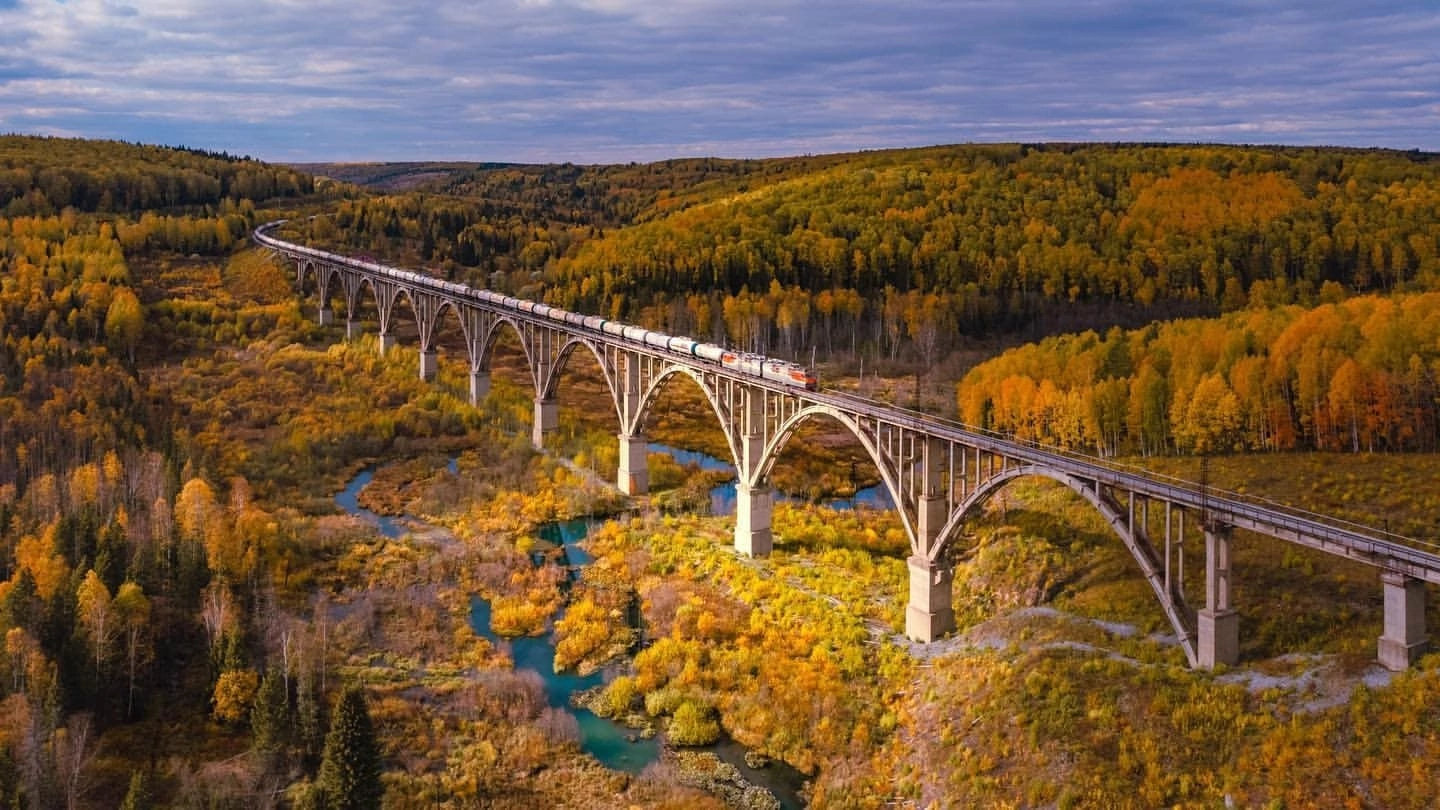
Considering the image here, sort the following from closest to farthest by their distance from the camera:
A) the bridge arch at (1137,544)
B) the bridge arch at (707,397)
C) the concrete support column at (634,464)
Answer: the bridge arch at (1137,544) < the bridge arch at (707,397) < the concrete support column at (634,464)

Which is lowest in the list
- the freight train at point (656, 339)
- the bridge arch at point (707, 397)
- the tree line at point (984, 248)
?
the bridge arch at point (707, 397)

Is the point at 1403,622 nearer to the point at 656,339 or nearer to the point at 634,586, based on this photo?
the point at 634,586

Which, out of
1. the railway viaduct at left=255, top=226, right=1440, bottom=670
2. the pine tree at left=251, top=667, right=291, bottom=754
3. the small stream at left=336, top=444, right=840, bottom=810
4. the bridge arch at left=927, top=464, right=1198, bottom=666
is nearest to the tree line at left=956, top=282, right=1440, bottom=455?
the railway viaduct at left=255, top=226, right=1440, bottom=670

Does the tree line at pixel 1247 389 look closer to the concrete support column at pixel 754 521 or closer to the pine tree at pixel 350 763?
the concrete support column at pixel 754 521

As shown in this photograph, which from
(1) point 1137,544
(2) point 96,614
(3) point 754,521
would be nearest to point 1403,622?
(1) point 1137,544

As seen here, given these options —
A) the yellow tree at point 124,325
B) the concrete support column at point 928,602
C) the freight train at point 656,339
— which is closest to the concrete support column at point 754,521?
the freight train at point 656,339

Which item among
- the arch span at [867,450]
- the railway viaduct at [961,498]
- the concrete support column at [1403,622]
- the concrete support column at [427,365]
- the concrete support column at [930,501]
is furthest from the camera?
the concrete support column at [427,365]
